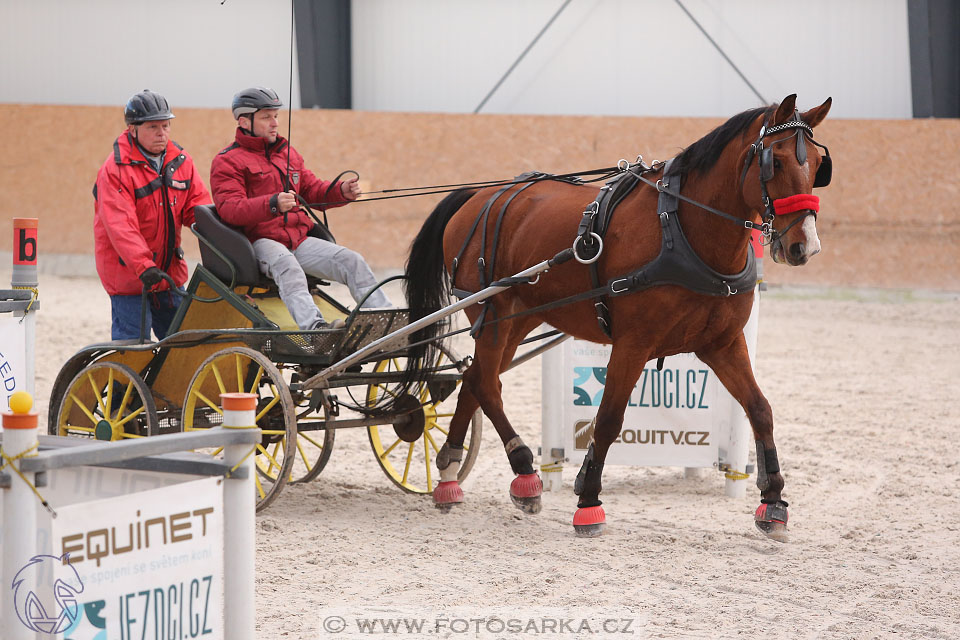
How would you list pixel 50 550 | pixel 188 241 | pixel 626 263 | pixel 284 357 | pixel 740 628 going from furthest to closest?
pixel 188 241 → pixel 284 357 → pixel 626 263 → pixel 740 628 → pixel 50 550

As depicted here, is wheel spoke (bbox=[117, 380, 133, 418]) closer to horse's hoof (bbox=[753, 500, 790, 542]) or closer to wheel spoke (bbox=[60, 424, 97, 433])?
wheel spoke (bbox=[60, 424, 97, 433])

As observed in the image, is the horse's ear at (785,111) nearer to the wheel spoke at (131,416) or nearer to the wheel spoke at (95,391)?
the wheel spoke at (131,416)

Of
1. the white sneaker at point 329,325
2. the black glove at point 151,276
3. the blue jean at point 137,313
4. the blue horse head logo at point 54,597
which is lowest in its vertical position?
the blue horse head logo at point 54,597

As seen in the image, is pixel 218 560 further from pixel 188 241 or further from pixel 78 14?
pixel 78 14

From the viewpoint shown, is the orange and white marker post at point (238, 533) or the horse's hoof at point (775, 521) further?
the horse's hoof at point (775, 521)

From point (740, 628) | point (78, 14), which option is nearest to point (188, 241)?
point (78, 14)

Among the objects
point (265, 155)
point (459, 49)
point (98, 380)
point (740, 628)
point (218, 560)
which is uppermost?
point (459, 49)

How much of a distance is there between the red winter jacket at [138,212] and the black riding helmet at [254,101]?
496 mm

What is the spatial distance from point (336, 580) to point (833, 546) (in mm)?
1857

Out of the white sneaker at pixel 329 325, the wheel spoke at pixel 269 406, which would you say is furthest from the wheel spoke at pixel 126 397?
the white sneaker at pixel 329 325

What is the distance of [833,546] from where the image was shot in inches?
159

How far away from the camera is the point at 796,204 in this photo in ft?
11.5

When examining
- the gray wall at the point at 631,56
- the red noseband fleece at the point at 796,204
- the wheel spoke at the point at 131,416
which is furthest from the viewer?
the gray wall at the point at 631,56

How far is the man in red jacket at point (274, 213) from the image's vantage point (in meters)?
4.33
